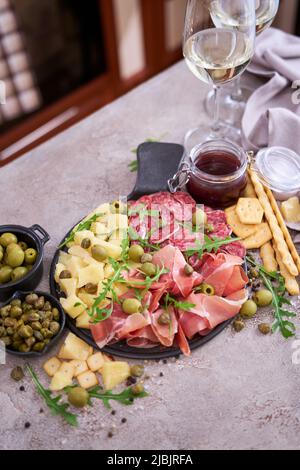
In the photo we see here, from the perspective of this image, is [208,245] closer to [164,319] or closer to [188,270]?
[188,270]

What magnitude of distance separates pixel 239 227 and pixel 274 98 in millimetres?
462

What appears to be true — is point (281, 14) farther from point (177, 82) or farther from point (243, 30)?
point (243, 30)

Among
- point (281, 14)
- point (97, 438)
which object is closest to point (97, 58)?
point (281, 14)

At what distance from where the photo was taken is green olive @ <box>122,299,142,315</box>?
98 centimetres

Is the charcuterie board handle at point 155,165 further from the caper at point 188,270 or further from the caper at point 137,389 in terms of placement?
the caper at point 137,389

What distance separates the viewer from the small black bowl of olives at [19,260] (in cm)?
105

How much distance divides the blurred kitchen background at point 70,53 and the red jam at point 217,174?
119cm

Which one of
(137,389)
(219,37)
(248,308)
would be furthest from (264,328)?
(219,37)

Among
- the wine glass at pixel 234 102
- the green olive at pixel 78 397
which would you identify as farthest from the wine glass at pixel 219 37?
the green olive at pixel 78 397

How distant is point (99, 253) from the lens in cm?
105

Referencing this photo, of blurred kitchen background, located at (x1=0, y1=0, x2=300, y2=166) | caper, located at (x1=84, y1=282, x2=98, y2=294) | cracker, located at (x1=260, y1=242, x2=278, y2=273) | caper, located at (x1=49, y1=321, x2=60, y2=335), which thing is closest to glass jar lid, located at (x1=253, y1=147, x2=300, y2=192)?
cracker, located at (x1=260, y1=242, x2=278, y2=273)

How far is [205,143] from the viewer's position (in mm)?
1210

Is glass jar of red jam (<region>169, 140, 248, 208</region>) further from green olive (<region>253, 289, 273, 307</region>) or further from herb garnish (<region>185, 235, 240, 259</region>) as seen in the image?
green olive (<region>253, 289, 273, 307</region>)

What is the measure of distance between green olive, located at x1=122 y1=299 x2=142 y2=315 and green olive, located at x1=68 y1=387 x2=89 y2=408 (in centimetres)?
16
